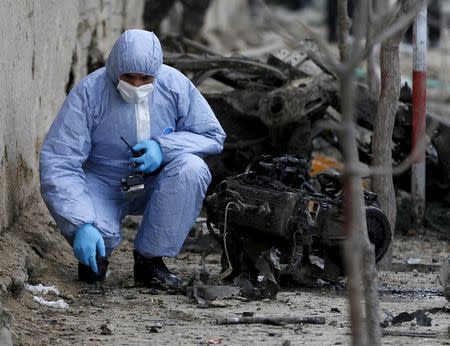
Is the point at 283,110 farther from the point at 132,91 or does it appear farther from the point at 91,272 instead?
the point at 91,272

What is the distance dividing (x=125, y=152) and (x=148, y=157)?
20cm

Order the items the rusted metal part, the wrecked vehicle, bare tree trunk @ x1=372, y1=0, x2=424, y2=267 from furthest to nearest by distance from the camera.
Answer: the rusted metal part, the wrecked vehicle, bare tree trunk @ x1=372, y1=0, x2=424, y2=267

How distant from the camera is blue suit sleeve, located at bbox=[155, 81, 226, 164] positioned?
566 cm

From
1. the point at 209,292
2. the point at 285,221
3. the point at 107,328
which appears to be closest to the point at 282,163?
the point at 285,221

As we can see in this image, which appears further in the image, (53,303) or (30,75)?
(30,75)

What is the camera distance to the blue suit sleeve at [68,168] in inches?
214

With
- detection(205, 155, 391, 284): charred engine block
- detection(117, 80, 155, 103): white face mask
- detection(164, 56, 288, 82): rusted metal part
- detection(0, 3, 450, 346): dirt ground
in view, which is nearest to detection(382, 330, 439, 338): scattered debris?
detection(0, 3, 450, 346): dirt ground

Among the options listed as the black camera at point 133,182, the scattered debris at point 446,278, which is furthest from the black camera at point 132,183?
the scattered debris at point 446,278

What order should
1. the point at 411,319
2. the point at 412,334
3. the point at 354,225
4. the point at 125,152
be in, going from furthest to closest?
the point at 125,152, the point at 411,319, the point at 412,334, the point at 354,225

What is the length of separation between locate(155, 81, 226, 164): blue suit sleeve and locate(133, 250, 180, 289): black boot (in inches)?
18.5

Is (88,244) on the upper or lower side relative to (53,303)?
upper

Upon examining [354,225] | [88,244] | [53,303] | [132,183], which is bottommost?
[53,303]

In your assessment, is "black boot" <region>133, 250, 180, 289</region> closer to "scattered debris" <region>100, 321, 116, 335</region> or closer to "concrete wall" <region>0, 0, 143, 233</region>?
"concrete wall" <region>0, 0, 143, 233</region>

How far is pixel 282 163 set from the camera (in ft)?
18.9
